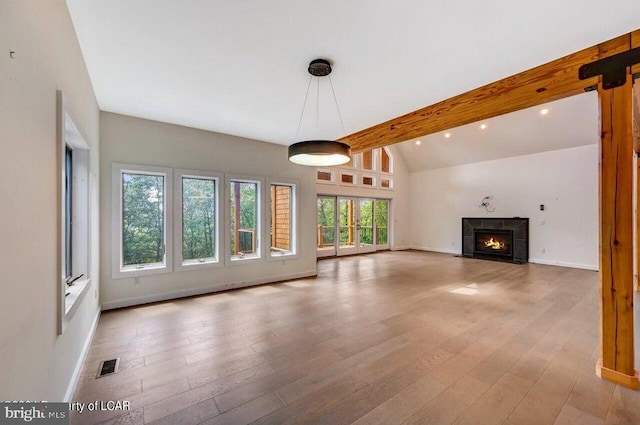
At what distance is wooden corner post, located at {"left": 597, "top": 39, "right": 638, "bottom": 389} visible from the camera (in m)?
2.17

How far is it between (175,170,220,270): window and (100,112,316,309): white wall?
6.4 inches

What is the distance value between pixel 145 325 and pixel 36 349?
210cm

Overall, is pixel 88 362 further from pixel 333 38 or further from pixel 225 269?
pixel 333 38

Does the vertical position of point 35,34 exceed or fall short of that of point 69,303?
it exceeds it

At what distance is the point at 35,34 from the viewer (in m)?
1.44

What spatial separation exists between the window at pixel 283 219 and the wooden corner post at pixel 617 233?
14.8ft

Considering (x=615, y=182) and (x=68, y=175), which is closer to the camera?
(x=615, y=182)

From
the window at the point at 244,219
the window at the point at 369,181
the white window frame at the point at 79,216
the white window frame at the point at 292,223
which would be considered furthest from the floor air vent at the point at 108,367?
the window at the point at 369,181

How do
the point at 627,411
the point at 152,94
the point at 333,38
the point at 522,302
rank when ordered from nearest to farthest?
1. the point at 627,411
2. the point at 333,38
3. the point at 152,94
4. the point at 522,302

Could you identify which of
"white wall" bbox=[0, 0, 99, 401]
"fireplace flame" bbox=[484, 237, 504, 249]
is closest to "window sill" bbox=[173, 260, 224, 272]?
"white wall" bbox=[0, 0, 99, 401]

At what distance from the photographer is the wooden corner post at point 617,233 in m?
2.17

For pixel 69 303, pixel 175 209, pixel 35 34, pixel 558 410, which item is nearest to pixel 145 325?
pixel 69 303

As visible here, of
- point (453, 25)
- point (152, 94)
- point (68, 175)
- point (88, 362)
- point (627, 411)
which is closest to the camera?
point (627, 411)

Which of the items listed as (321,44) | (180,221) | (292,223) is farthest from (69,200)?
(292,223)
